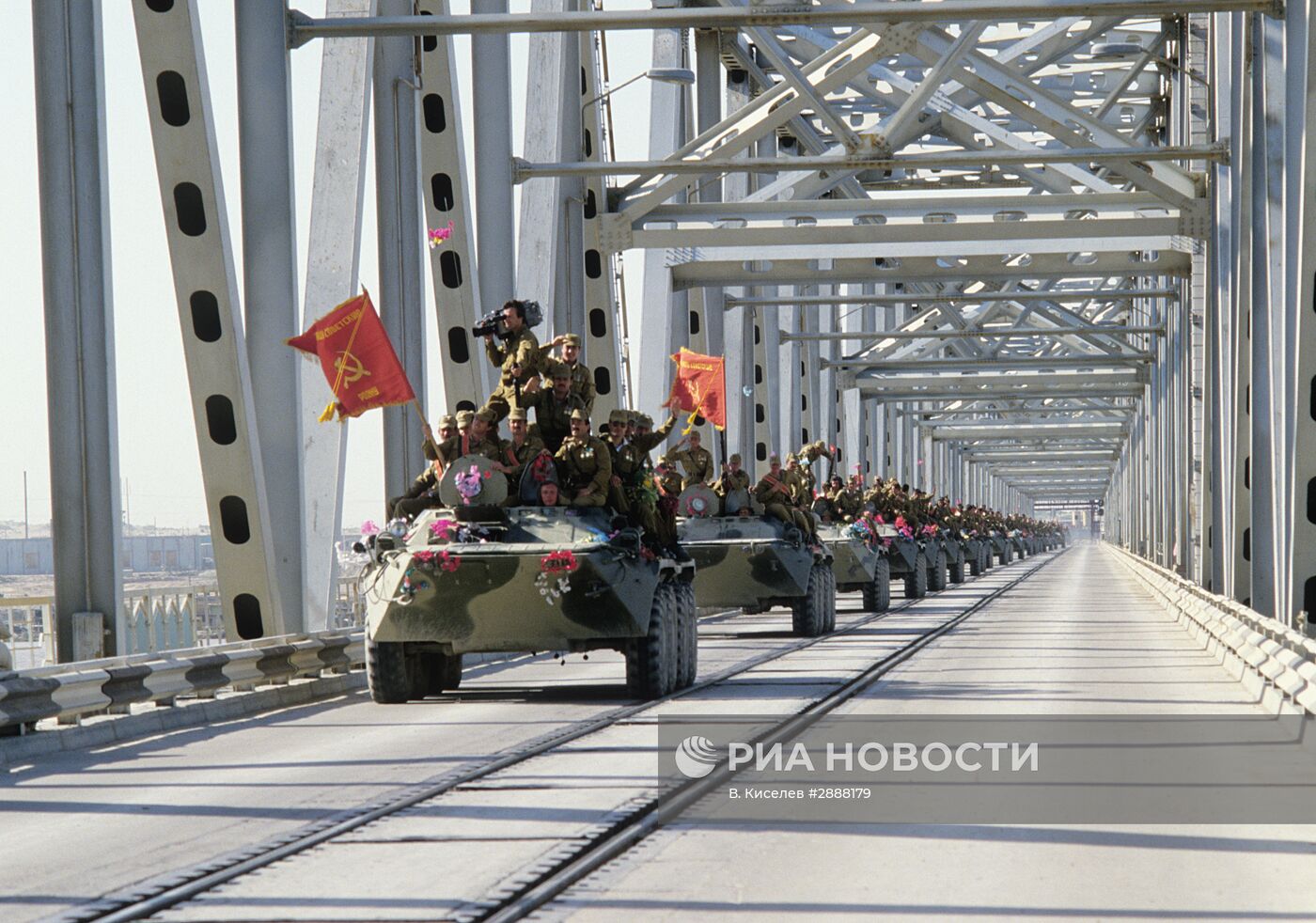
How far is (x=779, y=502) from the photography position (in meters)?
23.1

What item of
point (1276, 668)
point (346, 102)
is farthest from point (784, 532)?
point (1276, 668)

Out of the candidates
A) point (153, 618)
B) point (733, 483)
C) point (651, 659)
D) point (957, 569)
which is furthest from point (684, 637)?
point (957, 569)

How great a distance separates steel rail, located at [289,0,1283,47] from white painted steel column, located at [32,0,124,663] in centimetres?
449

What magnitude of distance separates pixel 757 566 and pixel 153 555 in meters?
51.5

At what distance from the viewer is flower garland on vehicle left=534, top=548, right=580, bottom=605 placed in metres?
13.2

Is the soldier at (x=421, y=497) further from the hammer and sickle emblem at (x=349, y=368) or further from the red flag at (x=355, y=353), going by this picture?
the hammer and sickle emblem at (x=349, y=368)

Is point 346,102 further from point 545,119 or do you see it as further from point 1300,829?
point 1300,829

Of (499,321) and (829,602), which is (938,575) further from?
(499,321)

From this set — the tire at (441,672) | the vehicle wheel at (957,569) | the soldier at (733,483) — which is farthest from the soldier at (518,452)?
the vehicle wheel at (957,569)

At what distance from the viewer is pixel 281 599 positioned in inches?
657

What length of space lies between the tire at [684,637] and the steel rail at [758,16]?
560 cm

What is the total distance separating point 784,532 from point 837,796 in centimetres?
1369

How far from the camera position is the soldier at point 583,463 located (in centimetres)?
1438

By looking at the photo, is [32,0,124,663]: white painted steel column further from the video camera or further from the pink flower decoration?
the pink flower decoration
